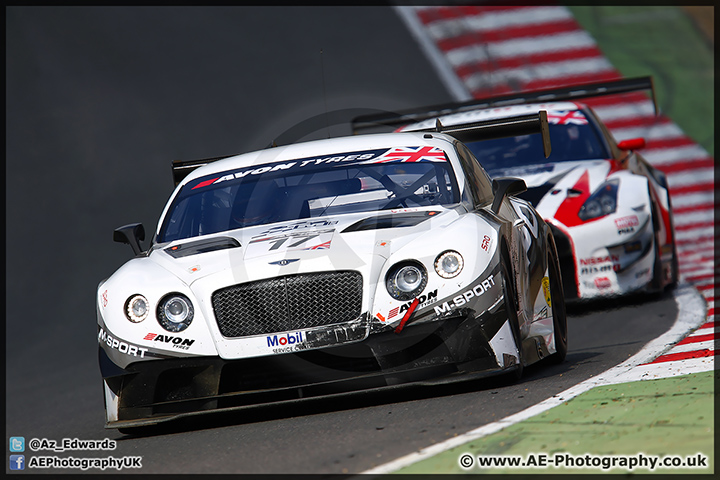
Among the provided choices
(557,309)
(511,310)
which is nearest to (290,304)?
(511,310)

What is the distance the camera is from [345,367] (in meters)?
5.13

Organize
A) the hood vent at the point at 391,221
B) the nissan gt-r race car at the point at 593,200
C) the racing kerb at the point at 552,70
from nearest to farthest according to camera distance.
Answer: the hood vent at the point at 391,221 → the nissan gt-r race car at the point at 593,200 → the racing kerb at the point at 552,70

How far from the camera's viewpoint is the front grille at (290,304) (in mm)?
5141

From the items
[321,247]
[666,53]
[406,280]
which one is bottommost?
[406,280]

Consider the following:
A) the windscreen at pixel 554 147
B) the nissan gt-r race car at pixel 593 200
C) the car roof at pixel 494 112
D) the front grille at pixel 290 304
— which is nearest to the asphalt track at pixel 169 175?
the nissan gt-r race car at pixel 593 200

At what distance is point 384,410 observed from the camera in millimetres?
5105

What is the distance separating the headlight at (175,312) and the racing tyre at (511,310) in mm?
1493

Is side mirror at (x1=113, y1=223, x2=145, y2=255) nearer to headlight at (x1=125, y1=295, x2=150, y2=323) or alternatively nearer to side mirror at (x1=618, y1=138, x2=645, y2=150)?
headlight at (x1=125, y1=295, x2=150, y2=323)

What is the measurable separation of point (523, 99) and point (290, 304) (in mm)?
6148

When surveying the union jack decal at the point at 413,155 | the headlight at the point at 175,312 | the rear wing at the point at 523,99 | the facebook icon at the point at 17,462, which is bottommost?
the facebook icon at the point at 17,462

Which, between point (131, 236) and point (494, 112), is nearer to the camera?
point (131, 236)

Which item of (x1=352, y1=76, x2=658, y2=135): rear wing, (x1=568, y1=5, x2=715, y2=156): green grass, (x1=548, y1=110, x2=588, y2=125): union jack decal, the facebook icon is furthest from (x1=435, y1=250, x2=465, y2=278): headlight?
(x1=568, y1=5, x2=715, y2=156): green grass

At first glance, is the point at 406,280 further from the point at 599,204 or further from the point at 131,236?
the point at 599,204

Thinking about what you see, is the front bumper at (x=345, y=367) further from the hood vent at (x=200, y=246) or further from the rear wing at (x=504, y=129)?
the rear wing at (x=504, y=129)
